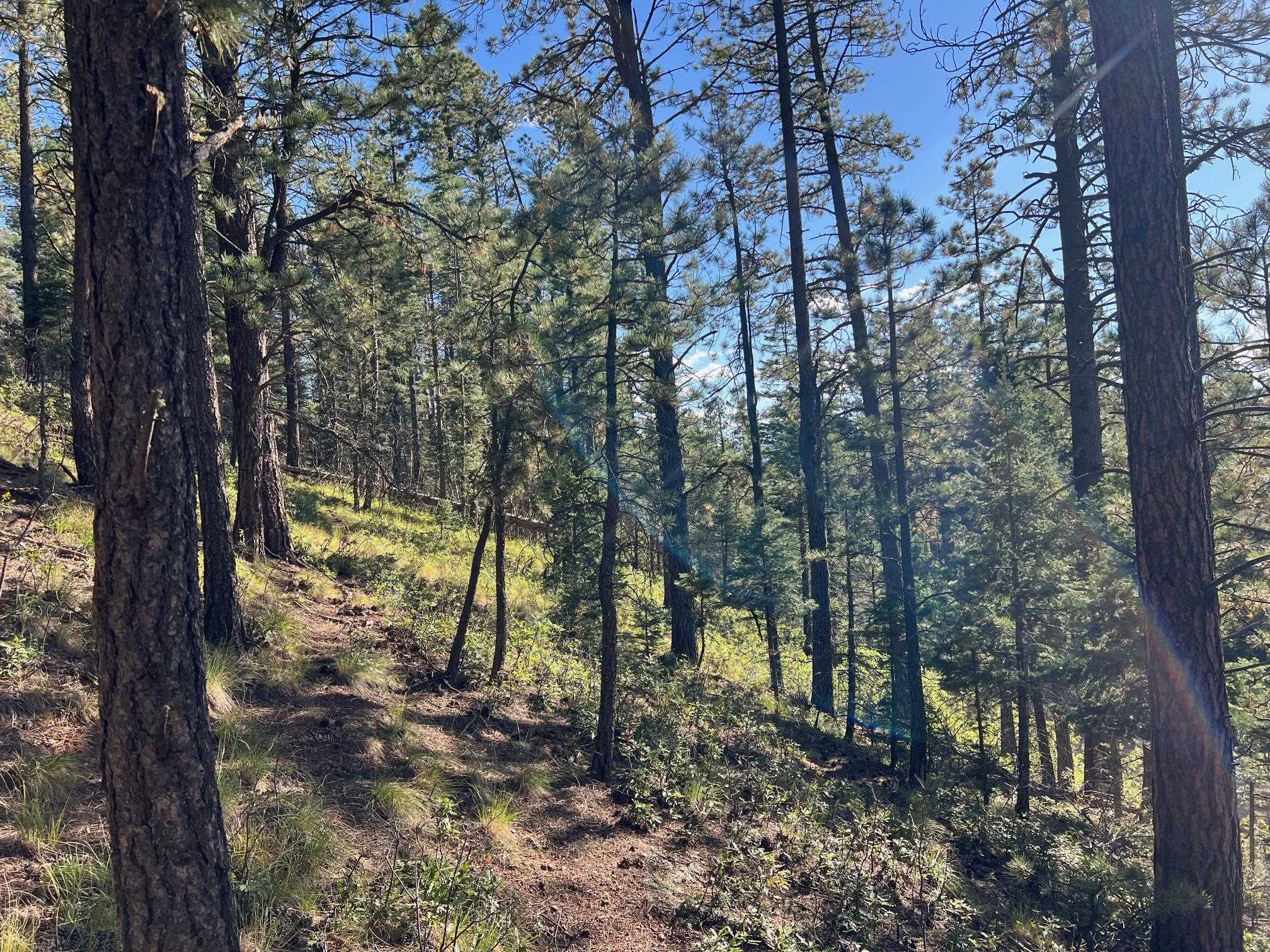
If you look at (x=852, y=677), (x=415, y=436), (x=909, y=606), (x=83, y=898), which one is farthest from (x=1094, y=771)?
(x=415, y=436)

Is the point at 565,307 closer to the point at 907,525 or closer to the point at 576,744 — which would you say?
the point at 576,744

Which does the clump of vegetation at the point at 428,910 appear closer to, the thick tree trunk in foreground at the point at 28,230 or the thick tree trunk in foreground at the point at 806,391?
the thick tree trunk in foreground at the point at 806,391

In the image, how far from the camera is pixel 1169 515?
4.98 m

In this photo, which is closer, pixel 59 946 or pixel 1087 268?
pixel 59 946

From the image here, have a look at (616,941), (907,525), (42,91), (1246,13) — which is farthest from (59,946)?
(1246,13)

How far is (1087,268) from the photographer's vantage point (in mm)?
10047

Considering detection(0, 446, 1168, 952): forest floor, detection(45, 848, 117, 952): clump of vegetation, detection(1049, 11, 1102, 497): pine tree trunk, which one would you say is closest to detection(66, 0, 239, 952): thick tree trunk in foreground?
detection(45, 848, 117, 952): clump of vegetation

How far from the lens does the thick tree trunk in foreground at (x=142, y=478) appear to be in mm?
2328

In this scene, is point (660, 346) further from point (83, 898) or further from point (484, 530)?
point (83, 898)

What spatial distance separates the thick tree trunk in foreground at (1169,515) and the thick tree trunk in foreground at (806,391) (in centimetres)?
628

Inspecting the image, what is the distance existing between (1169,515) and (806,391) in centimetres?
721

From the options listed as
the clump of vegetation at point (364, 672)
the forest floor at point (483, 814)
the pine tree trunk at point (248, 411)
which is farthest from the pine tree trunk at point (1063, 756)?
the pine tree trunk at point (248, 411)

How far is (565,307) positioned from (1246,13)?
7403 millimetres

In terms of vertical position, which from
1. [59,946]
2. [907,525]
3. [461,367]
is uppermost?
[461,367]
